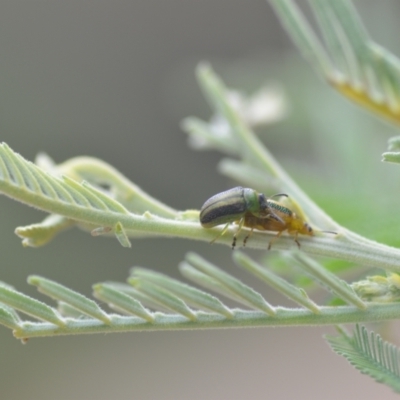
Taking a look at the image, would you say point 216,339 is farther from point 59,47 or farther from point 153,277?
point 153,277

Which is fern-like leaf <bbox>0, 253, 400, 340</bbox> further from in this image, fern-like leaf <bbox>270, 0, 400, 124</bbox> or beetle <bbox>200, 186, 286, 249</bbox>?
fern-like leaf <bbox>270, 0, 400, 124</bbox>

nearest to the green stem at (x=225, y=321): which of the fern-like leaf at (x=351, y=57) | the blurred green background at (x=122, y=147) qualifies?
the fern-like leaf at (x=351, y=57)

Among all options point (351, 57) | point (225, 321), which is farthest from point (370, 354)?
point (351, 57)

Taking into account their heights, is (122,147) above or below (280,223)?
above

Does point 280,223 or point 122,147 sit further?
point 122,147

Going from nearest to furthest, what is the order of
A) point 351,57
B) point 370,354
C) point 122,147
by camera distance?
point 370,354 < point 351,57 < point 122,147

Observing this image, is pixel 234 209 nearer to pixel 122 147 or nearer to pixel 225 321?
pixel 225 321

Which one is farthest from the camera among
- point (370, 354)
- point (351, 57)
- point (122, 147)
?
point (122, 147)

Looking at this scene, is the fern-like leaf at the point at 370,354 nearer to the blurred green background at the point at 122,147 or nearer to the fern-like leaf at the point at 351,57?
the fern-like leaf at the point at 351,57
